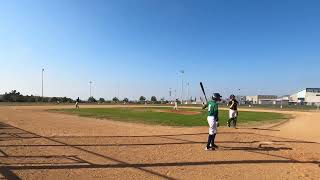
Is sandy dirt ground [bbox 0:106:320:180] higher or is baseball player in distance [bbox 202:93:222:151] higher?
baseball player in distance [bbox 202:93:222:151]

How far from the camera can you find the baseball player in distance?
13.4 m

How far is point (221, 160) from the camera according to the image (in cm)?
1123

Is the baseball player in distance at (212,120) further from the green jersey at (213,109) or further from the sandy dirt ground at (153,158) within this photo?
the sandy dirt ground at (153,158)

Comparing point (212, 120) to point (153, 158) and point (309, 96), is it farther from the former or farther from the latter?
point (309, 96)

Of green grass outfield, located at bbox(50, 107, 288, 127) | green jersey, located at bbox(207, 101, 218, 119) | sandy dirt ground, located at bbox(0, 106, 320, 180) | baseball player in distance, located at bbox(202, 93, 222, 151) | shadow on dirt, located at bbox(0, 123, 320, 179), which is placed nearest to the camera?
sandy dirt ground, located at bbox(0, 106, 320, 180)

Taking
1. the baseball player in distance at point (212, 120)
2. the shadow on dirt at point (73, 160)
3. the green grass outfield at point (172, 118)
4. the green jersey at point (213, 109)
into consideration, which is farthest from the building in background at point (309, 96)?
the shadow on dirt at point (73, 160)

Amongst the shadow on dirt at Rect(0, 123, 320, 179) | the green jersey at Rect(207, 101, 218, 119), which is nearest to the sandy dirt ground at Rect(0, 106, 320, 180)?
the shadow on dirt at Rect(0, 123, 320, 179)

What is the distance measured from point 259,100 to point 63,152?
178m

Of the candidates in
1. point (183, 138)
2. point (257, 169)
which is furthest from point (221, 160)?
point (183, 138)

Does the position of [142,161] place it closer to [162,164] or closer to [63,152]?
[162,164]

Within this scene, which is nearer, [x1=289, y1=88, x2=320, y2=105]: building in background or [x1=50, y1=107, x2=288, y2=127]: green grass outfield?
[x1=50, y1=107, x2=288, y2=127]: green grass outfield

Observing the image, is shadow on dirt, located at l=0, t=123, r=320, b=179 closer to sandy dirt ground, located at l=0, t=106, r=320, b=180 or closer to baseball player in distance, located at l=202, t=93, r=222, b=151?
sandy dirt ground, located at l=0, t=106, r=320, b=180

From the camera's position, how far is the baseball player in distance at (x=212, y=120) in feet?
44.0

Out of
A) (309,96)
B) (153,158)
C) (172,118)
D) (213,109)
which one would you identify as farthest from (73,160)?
(309,96)
